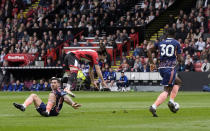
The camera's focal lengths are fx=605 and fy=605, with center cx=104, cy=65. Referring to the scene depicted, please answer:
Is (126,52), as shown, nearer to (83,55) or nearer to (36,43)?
(36,43)

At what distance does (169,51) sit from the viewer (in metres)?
15.2

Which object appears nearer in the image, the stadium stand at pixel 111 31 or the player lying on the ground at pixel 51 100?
the player lying on the ground at pixel 51 100

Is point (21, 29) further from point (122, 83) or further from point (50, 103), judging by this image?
point (50, 103)

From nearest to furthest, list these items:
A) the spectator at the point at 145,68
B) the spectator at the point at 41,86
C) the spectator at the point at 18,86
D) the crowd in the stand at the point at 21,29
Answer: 1. the spectator at the point at 145,68
2. the spectator at the point at 41,86
3. the spectator at the point at 18,86
4. the crowd in the stand at the point at 21,29

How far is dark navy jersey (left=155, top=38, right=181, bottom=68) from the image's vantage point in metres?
15.2

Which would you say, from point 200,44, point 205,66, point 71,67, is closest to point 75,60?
point 71,67

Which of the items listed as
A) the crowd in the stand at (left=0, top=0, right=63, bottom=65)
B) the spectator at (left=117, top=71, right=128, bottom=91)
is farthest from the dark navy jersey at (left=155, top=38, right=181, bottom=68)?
the crowd in the stand at (left=0, top=0, right=63, bottom=65)

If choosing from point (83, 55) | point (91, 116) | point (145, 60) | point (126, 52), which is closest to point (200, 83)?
point (145, 60)

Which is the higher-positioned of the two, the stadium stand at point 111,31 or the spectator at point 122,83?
the stadium stand at point 111,31

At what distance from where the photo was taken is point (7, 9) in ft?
166

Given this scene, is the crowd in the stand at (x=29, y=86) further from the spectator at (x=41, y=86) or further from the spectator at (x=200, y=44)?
the spectator at (x=200, y=44)

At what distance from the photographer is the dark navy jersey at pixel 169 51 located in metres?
15.2

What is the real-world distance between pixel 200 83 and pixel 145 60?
418cm

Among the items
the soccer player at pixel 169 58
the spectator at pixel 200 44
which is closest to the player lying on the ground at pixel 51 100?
the soccer player at pixel 169 58
